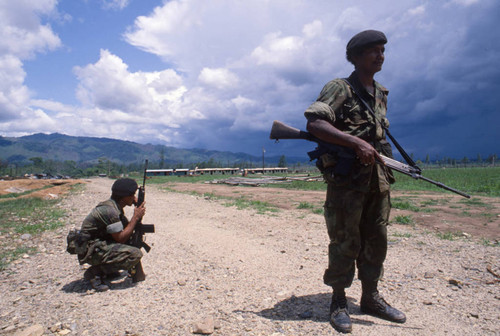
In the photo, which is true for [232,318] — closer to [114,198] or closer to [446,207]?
[114,198]

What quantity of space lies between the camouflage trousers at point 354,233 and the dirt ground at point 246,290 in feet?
1.46

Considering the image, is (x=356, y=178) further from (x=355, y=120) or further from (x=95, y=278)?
(x=95, y=278)

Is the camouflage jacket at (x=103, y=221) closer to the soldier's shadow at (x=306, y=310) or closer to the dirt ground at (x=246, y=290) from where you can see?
the dirt ground at (x=246, y=290)

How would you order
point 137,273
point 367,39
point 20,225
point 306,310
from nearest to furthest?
point 367,39 → point 306,310 → point 137,273 → point 20,225

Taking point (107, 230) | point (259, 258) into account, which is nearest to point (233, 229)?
point (259, 258)

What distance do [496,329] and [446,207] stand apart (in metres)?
8.71

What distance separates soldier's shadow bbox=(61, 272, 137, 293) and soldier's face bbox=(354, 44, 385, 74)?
3.57 meters

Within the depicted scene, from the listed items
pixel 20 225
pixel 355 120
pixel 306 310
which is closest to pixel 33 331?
pixel 306 310

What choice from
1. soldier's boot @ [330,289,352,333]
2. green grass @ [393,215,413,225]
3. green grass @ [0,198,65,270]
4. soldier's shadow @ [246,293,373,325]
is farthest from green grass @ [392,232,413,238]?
green grass @ [0,198,65,270]

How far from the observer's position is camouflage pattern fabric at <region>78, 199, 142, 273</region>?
3.71 meters

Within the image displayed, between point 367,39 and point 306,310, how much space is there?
2590 mm

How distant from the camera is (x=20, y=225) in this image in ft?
25.8

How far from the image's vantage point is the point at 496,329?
8.64 ft

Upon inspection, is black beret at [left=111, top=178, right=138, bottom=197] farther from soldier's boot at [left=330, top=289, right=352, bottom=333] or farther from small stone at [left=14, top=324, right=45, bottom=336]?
soldier's boot at [left=330, top=289, right=352, bottom=333]
